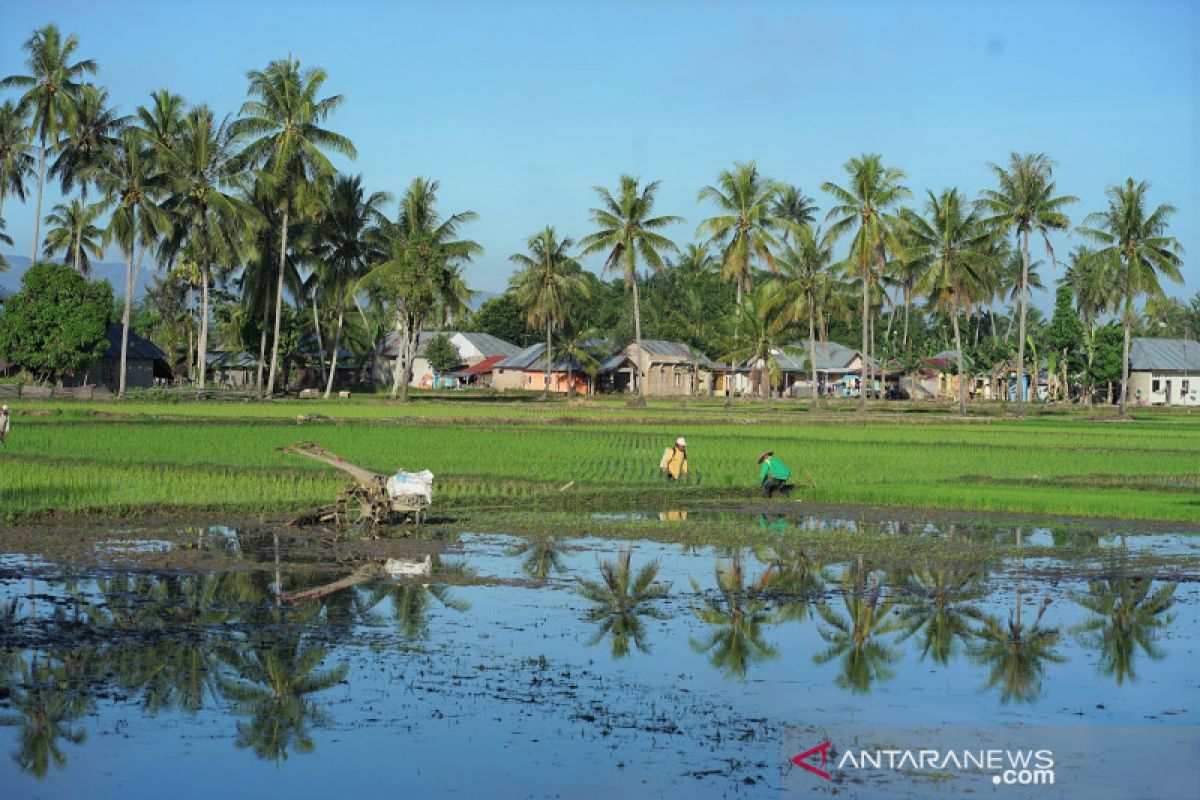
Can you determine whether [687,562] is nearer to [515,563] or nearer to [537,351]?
[515,563]

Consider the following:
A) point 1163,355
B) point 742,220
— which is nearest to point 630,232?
point 742,220

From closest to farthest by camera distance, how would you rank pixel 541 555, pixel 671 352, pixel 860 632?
pixel 860 632
pixel 541 555
pixel 671 352

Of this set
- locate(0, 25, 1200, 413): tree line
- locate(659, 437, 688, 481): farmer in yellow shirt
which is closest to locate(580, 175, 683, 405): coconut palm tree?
locate(0, 25, 1200, 413): tree line

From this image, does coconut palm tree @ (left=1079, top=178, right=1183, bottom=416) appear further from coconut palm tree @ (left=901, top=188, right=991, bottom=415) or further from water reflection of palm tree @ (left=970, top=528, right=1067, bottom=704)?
water reflection of palm tree @ (left=970, top=528, right=1067, bottom=704)

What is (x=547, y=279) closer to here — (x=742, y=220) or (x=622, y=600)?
(x=742, y=220)

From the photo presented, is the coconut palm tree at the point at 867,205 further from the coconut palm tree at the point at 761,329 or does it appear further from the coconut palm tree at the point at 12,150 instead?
the coconut palm tree at the point at 12,150

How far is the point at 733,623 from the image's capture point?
11.7 m

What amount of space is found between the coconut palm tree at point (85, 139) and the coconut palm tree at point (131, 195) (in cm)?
396

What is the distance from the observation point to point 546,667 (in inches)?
390

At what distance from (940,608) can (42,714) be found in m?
7.57

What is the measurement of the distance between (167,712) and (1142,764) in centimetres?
575

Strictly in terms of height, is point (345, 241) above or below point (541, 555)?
above

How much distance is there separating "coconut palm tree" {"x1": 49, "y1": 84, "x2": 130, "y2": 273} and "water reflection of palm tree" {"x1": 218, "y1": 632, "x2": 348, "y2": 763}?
49828 millimetres

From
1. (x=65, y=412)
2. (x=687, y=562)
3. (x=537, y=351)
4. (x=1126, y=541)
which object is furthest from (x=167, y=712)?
(x=537, y=351)
